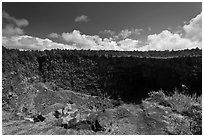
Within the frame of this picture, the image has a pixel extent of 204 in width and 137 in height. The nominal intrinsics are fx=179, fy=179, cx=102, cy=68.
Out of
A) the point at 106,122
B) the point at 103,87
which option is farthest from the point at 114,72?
the point at 106,122

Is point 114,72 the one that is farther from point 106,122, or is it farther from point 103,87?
point 106,122

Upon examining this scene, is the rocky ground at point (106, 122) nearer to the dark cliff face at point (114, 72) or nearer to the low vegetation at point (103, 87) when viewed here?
the low vegetation at point (103, 87)

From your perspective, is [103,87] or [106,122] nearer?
[106,122]

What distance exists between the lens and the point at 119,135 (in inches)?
184

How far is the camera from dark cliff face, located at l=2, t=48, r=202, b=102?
357 inches

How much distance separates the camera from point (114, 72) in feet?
33.3

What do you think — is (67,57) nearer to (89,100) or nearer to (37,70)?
(37,70)

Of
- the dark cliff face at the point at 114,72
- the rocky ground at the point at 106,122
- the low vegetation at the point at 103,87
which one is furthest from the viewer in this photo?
the dark cliff face at the point at 114,72

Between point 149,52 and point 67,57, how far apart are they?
4.74 meters

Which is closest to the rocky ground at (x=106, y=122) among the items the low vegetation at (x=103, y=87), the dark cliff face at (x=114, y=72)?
the low vegetation at (x=103, y=87)

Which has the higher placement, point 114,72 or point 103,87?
point 114,72

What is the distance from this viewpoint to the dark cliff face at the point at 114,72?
9062 mm

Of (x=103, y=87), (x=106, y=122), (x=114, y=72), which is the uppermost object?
(x=114, y=72)

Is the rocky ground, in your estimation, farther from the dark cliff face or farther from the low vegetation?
the dark cliff face
